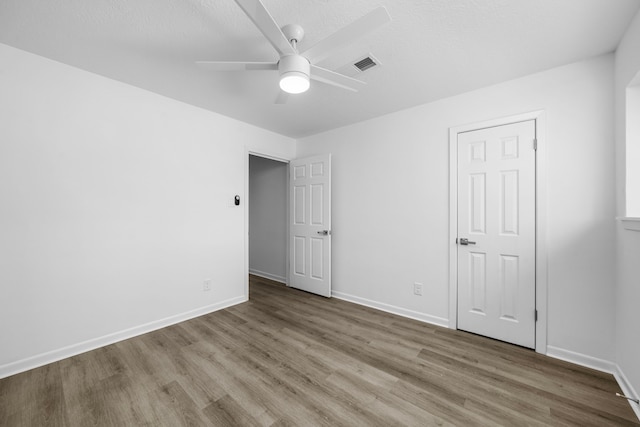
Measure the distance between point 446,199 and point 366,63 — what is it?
1.59 metres

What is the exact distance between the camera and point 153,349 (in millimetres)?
2219

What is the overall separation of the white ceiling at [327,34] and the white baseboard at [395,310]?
95.5 inches

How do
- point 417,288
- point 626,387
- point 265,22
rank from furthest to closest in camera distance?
point 417,288 < point 626,387 < point 265,22

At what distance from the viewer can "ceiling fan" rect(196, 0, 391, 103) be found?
1196 millimetres

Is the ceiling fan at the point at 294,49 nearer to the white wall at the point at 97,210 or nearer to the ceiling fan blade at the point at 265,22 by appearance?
the ceiling fan blade at the point at 265,22

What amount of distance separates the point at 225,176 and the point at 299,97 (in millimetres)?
1402

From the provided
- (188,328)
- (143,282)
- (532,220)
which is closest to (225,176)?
(143,282)

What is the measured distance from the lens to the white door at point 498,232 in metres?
2.22

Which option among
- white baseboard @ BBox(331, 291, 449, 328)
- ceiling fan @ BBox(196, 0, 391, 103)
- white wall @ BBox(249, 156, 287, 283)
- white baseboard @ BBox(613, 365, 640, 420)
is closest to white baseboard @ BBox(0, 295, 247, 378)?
white wall @ BBox(249, 156, 287, 283)

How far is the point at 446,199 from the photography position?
2.66 m

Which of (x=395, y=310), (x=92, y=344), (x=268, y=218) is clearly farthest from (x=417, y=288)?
(x=92, y=344)

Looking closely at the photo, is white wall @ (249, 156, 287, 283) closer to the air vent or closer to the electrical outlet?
the electrical outlet

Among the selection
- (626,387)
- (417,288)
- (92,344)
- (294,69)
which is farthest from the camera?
(417,288)

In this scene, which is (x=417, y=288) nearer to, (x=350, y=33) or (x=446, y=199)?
(x=446, y=199)
